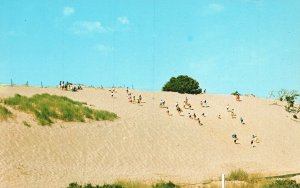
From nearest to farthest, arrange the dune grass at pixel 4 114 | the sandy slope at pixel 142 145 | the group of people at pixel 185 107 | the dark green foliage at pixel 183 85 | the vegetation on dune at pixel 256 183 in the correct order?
the vegetation on dune at pixel 256 183, the sandy slope at pixel 142 145, the dune grass at pixel 4 114, the group of people at pixel 185 107, the dark green foliage at pixel 183 85

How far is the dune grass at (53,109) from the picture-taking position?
4231 centimetres

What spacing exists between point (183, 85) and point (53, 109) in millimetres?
28727

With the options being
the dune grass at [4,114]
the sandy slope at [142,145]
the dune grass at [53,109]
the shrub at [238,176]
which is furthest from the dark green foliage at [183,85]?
the shrub at [238,176]

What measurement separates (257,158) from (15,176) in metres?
22.6

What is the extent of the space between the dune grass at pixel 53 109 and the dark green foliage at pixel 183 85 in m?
21.6

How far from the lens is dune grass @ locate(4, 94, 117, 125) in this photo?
42.3 m

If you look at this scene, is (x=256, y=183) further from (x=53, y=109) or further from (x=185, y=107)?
(x=185, y=107)

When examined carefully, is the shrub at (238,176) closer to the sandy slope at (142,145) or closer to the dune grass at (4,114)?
the sandy slope at (142,145)

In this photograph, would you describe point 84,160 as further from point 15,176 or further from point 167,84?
point 167,84

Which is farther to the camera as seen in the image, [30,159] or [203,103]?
[203,103]

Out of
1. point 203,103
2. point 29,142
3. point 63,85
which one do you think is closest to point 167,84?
point 203,103

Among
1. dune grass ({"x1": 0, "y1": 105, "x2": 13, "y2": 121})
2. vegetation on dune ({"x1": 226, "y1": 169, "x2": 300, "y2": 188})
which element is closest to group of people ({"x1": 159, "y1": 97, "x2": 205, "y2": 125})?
dune grass ({"x1": 0, "y1": 105, "x2": 13, "y2": 121})

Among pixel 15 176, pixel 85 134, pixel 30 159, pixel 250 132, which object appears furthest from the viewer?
pixel 250 132

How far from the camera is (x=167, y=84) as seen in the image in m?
72.6
